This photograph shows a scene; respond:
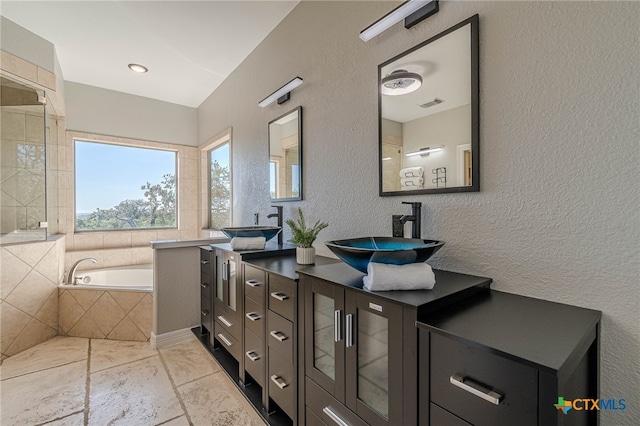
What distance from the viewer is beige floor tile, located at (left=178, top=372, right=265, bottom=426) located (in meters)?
1.63

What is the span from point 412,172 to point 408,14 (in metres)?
0.76

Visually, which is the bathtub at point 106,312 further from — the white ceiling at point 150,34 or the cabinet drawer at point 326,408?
the white ceiling at point 150,34

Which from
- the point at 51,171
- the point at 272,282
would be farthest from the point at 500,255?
the point at 51,171

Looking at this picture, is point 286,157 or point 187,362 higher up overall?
point 286,157

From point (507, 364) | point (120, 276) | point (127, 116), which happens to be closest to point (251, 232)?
point (507, 364)

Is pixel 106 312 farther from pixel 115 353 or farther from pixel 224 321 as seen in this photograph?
pixel 224 321

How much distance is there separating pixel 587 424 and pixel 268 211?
236 centimetres

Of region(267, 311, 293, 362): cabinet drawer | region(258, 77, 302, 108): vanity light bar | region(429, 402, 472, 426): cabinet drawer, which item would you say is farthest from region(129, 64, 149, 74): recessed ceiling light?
region(429, 402, 472, 426): cabinet drawer

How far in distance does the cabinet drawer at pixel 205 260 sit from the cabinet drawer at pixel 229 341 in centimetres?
49

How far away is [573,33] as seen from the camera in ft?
3.25

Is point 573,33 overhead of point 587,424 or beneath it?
overhead

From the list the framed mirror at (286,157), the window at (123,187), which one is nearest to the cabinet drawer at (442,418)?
the framed mirror at (286,157)

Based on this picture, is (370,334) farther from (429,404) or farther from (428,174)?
(428,174)

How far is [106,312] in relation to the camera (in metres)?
2.67
